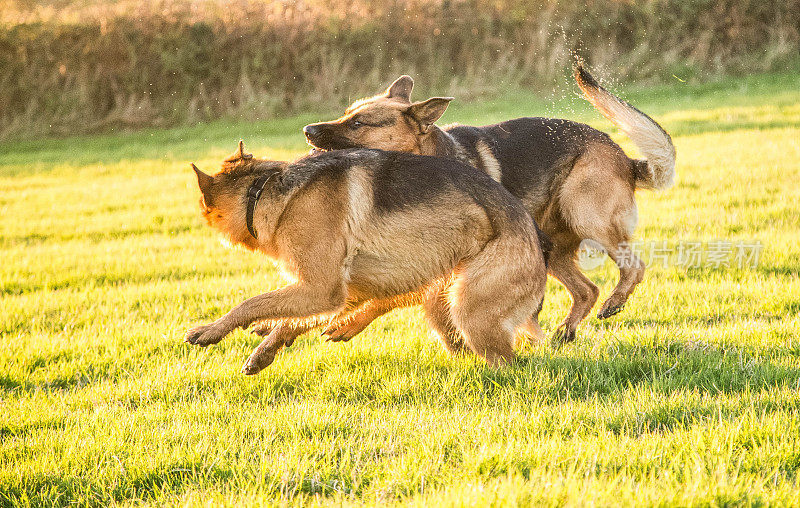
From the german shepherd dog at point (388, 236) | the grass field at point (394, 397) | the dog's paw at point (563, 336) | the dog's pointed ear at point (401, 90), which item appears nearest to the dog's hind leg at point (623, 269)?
the grass field at point (394, 397)

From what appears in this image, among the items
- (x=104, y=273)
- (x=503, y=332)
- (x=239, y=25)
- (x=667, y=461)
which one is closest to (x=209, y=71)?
(x=239, y=25)

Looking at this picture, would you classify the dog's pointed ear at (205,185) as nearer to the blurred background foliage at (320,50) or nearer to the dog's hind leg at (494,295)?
the dog's hind leg at (494,295)

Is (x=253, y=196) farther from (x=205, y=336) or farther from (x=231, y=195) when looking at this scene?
(x=205, y=336)

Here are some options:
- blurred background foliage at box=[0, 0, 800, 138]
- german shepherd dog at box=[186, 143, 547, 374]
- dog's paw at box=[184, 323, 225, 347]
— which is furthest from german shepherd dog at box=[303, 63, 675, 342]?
blurred background foliage at box=[0, 0, 800, 138]

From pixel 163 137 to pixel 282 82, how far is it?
12.1 ft

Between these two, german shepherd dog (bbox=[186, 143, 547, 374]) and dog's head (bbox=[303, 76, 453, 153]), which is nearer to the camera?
german shepherd dog (bbox=[186, 143, 547, 374])

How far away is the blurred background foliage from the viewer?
18.5m

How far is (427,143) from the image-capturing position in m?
5.35

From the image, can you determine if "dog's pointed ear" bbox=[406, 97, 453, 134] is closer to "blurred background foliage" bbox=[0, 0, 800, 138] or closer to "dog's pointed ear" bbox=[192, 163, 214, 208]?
"dog's pointed ear" bbox=[192, 163, 214, 208]

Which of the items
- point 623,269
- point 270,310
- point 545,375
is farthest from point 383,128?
point 545,375

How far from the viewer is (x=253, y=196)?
167 inches

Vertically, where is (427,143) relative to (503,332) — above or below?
above

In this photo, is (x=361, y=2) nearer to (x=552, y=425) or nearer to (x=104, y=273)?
(x=104, y=273)

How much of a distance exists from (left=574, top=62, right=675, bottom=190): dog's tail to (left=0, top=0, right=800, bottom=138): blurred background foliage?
1292 centimetres
